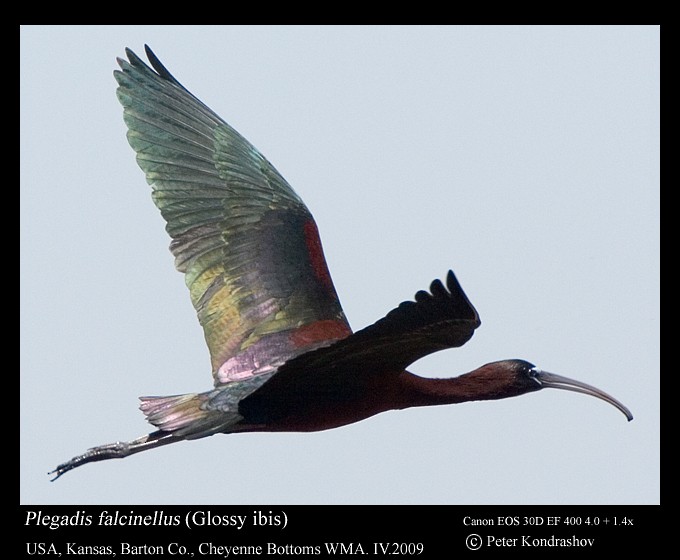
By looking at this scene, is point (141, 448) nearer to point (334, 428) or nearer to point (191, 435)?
point (191, 435)

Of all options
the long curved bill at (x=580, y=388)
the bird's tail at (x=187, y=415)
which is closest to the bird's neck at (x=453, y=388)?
the long curved bill at (x=580, y=388)

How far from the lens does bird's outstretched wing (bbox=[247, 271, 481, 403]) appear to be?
7895 millimetres

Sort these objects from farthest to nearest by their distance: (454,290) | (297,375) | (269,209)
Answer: (269,209) < (297,375) < (454,290)

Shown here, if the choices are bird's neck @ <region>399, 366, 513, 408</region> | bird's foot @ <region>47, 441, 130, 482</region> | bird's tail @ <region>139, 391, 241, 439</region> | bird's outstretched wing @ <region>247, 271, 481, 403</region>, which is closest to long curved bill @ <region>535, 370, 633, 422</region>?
bird's neck @ <region>399, 366, 513, 408</region>

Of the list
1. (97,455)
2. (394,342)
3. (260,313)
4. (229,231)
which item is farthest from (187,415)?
(229,231)

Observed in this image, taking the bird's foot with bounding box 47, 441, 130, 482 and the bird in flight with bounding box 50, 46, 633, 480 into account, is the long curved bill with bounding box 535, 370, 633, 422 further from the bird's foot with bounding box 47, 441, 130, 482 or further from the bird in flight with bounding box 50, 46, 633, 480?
the bird's foot with bounding box 47, 441, 130, 482

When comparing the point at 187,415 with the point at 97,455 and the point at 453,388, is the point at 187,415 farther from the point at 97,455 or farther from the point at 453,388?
the point at 453,388

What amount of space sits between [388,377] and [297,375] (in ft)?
2.35

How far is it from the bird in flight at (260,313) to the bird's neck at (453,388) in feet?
0.03

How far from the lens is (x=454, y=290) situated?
7773 mm

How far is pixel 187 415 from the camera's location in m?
9.59

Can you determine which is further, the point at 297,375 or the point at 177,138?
the point at 177,138

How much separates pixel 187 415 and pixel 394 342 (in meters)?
1.87

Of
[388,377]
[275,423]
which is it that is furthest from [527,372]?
[275,423]
